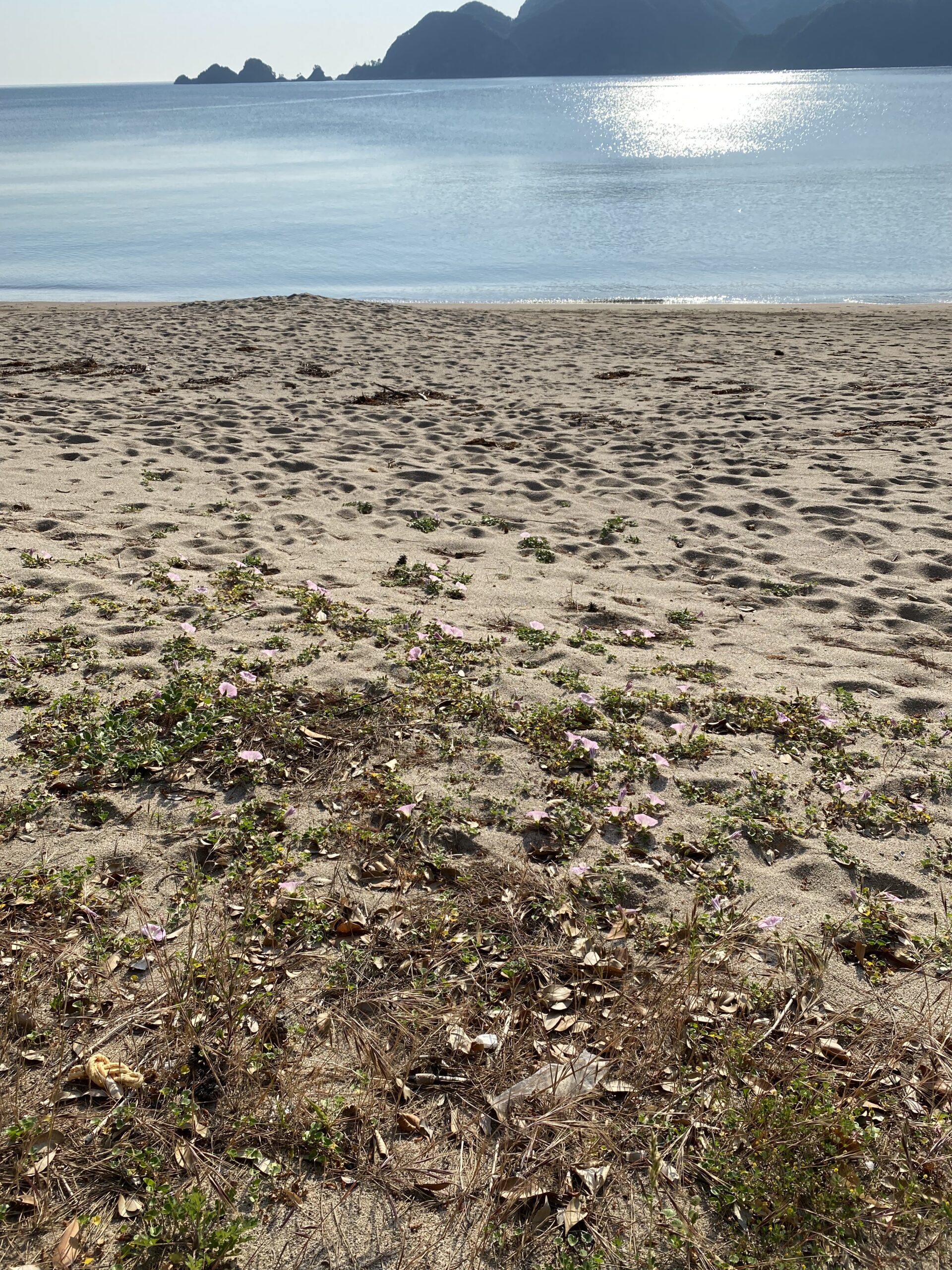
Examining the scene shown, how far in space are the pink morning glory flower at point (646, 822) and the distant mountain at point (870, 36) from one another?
224 meters

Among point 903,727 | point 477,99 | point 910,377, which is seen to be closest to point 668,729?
point 903,727

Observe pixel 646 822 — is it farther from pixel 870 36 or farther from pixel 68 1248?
pixel 870 36

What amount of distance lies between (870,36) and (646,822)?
749 ft

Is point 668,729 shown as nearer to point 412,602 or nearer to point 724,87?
point 412,602

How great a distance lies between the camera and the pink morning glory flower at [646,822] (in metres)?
3.20

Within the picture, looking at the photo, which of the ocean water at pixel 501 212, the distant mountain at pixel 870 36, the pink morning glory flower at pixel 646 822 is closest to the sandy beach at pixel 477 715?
the pink morning glory flower at pixel 646 822

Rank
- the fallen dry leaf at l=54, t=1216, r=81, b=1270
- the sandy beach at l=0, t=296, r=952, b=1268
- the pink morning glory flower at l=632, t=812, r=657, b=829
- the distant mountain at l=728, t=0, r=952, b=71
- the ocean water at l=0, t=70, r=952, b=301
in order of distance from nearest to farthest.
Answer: the fallen dry leaf at l=54, t=1216, r=81, b=1270
the sandy beach at l=0, t=296, r=952, b=1268
the pink morning glory flower at l=632, t=812, r=657, b=829
the ocean water at l=0, t=70, r=952, b=301
the distant mountain at l=728, t=0, r=952, b=71

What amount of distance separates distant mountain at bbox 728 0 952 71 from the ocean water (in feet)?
397

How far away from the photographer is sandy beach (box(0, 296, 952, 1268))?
233 centimetres

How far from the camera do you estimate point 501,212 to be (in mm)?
33062

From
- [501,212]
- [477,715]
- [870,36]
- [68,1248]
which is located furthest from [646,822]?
[870,36]

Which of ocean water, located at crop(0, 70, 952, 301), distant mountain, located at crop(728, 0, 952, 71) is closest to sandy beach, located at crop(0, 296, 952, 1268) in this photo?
ocean water, located at crop(0, 70, 952, 301)

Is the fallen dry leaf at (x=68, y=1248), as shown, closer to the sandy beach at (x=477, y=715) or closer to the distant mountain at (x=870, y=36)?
the sandy beach at (x=477, y=715)

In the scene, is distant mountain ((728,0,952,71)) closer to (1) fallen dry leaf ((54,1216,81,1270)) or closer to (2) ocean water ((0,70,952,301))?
(2) ocean water ((0,70,952,301))
